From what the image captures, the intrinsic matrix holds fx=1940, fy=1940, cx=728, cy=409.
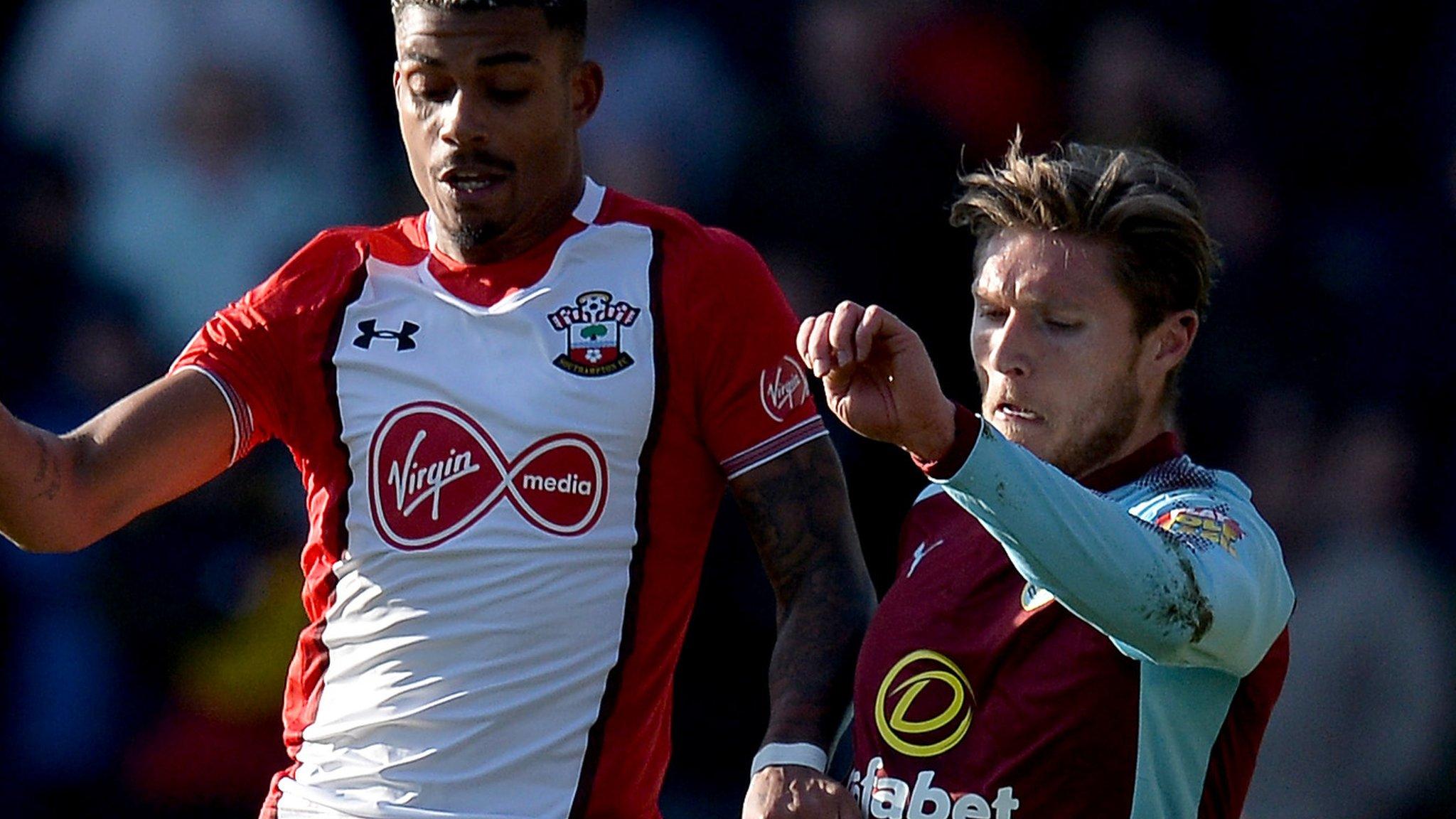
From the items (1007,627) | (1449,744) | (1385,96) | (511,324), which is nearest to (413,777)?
(511,324)

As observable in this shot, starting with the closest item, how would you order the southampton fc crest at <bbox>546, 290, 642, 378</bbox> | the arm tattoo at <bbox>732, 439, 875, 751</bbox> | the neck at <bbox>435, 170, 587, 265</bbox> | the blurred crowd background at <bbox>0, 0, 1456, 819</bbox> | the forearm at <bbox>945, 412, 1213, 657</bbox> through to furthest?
1. the forearm at <bbox>945, 412, 1213, 657</bbox>
2. the arm tattoo at <bbox>732, 439, 875, 751</bbox>
3. the southampton fc crest at <bbox>546, 290, 642, 378</bbox>
4. the neck at <bbox>435, 170, 587, 265</bbox>
5. the blurred crowd background at <bbox>0, 0, 1456, 819</bbox>

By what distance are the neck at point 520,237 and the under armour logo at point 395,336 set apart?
0.45 ft

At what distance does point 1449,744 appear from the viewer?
4551 millimetres

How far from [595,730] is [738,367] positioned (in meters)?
0.52

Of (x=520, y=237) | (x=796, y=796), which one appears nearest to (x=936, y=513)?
(x=796, y=796)

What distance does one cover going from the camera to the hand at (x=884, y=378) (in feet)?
6.37

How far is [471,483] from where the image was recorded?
2.59m

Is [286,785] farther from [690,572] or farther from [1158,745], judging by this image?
[1158,745]

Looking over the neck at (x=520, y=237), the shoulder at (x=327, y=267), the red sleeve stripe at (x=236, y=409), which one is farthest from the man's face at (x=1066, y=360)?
the red sleeve stripe at (x=236, y=409)

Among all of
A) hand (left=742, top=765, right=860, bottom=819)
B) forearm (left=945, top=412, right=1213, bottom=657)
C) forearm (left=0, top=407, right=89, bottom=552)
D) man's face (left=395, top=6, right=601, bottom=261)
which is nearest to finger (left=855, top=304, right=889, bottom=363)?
forearm (left=945, top=412, right=1213, bottom=657)

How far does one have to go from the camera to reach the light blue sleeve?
6.32 feet

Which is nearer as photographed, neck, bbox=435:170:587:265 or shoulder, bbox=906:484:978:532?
shoulder, bbox=906:484:978:532

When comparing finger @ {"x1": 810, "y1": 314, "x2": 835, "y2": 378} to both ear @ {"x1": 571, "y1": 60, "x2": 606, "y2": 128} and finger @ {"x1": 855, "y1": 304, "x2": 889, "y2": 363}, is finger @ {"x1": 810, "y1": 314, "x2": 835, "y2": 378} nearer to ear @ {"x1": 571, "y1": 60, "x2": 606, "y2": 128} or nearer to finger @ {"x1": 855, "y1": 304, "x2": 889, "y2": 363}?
finger @ {"x1": 855, "y1": 304, "x2": 889, "y2": 363}

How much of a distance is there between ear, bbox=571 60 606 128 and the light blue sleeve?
1.10 meters
